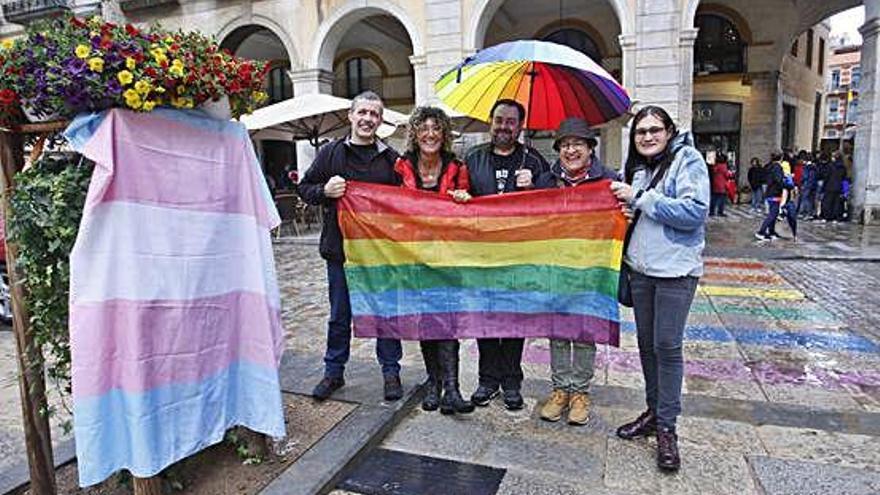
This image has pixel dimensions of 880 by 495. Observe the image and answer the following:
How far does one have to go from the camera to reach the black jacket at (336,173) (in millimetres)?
3809

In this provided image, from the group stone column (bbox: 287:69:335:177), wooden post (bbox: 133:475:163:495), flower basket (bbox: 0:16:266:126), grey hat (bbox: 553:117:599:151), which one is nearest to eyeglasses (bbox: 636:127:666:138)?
grey hat (bbox: 553:117:599:151)

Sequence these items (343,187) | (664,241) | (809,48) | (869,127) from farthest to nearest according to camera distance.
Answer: (809,48) → (869,127) → (343,187) → (664,241)

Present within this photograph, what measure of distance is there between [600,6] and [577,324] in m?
16.9

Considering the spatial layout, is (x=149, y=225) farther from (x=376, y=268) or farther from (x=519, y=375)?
(x=519, y=375)

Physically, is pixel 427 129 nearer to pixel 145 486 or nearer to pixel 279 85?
pixel 145 486

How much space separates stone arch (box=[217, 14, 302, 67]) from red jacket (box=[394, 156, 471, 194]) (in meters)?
12.9

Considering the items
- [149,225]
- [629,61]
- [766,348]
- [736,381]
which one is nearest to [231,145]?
[149,225]

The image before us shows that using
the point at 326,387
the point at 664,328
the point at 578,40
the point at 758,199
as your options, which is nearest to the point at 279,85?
the point at 578,40

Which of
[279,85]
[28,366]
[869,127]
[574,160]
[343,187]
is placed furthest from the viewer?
[279,85]

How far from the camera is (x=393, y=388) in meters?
3.93

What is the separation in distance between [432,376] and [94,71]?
2707 mm

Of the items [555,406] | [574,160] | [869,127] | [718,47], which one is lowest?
[555,406]

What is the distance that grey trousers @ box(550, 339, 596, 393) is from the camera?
12.0ft

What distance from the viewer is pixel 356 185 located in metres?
3.76
